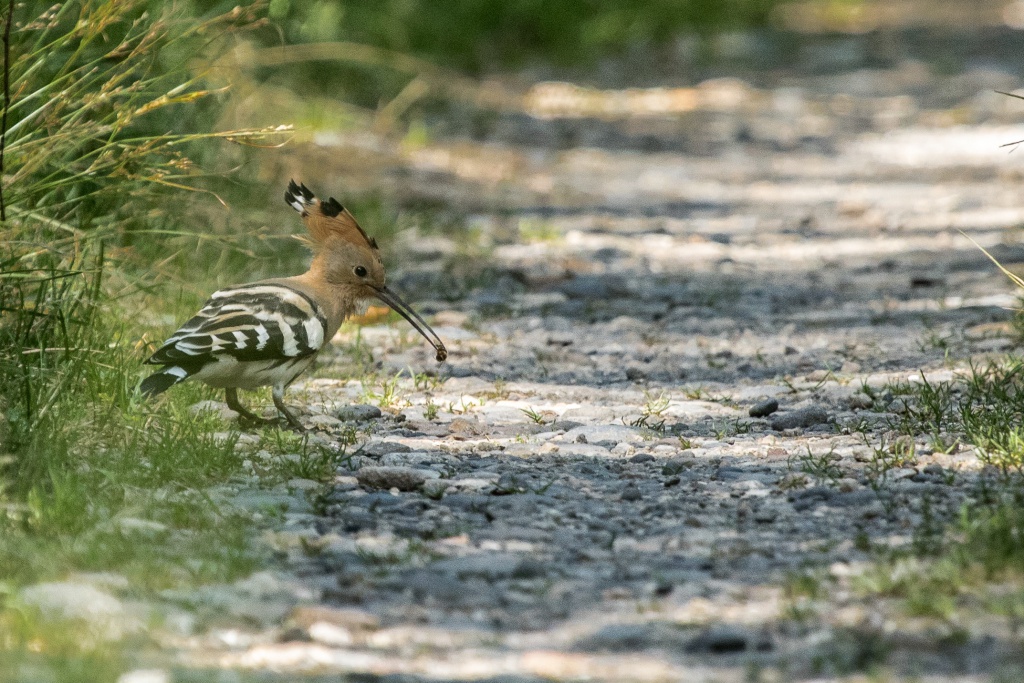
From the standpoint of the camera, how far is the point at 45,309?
4.83m

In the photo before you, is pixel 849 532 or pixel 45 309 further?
pixel 45 309

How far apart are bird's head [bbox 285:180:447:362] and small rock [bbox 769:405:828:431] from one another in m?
1.26

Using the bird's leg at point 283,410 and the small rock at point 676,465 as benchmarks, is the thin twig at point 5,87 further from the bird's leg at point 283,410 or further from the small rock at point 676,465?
the small rock at point 676,465

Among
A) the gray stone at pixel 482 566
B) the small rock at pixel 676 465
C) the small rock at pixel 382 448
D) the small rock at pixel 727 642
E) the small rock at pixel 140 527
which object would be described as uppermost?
the small rock at pixel 382 448

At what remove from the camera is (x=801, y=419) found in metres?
5.10

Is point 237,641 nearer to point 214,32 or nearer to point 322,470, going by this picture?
point 322,470

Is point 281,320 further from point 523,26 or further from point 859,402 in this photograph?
point 523,26

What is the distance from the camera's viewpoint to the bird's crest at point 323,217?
16.9 ft

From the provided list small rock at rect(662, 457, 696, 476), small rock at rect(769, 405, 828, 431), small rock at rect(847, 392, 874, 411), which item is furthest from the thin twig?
small rock at rect(847, 392, 874, 411)

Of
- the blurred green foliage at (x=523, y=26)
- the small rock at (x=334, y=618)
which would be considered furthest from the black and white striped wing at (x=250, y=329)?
the blurred green foliage at (x=523, y=26)

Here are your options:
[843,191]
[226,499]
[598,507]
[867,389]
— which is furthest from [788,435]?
[843,191]

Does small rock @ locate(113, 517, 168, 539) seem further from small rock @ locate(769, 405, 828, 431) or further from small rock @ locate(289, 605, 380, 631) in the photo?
small rock @ locate(769, 405, 828, 431)

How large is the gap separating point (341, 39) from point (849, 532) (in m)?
8.71

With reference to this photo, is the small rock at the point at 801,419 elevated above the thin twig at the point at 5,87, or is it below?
below
